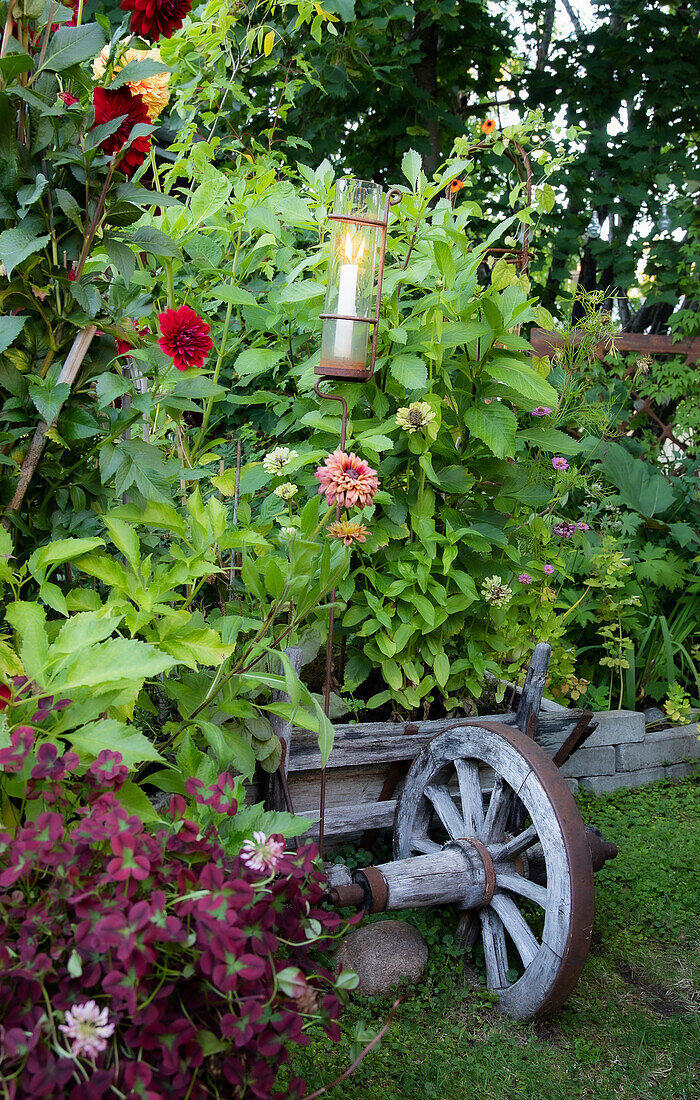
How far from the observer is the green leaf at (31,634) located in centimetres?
121

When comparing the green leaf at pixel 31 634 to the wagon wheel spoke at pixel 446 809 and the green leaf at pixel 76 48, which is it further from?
the wagon wheel spoke at pixel 446 809

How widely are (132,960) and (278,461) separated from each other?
4.64 ft

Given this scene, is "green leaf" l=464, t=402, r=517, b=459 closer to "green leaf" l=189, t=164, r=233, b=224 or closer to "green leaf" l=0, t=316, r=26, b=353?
"green leaf" l=189, t=164, r=233, b=224

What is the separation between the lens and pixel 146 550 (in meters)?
1.81

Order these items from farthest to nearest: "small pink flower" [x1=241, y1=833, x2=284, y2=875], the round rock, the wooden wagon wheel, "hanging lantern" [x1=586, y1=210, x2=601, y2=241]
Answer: "hanging lantern" [x1=586, y1=210, x2=601, y2=241] → the round rock → the wooden wagon wheel → "small pink flower" [x1=241, y1=833, x2=284, y2=875]

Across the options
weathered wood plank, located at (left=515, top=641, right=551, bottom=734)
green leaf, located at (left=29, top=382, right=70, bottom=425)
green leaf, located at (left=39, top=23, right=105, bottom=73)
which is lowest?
weathered wood plank, located at (left=515, top=641, right=551, bottom=734)

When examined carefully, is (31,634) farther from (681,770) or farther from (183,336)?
(681,770)

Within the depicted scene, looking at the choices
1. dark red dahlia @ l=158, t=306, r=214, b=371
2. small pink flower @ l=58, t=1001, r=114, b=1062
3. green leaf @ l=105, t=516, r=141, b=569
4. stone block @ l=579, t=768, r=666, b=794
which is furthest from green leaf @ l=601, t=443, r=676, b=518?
small pink flower @ l=58, t=1001, r=114, b=1062

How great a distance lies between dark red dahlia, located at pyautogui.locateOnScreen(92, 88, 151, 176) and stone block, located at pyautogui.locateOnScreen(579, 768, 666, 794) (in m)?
2.76

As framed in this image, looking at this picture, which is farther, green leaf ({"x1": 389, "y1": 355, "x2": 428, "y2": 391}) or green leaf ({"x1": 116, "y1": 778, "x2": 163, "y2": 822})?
green leaf ({"x1": 389, "y1": 355, "x2": 428, "y2": 391})

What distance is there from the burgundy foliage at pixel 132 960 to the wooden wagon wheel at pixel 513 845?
2.61ft

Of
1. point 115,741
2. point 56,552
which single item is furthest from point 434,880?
point 56,552

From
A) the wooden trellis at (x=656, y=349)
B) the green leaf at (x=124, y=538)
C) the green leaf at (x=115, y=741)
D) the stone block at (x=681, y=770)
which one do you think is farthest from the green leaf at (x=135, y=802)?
the wooden trellis at (x=656, y=349)

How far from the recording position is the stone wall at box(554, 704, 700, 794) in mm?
3326
